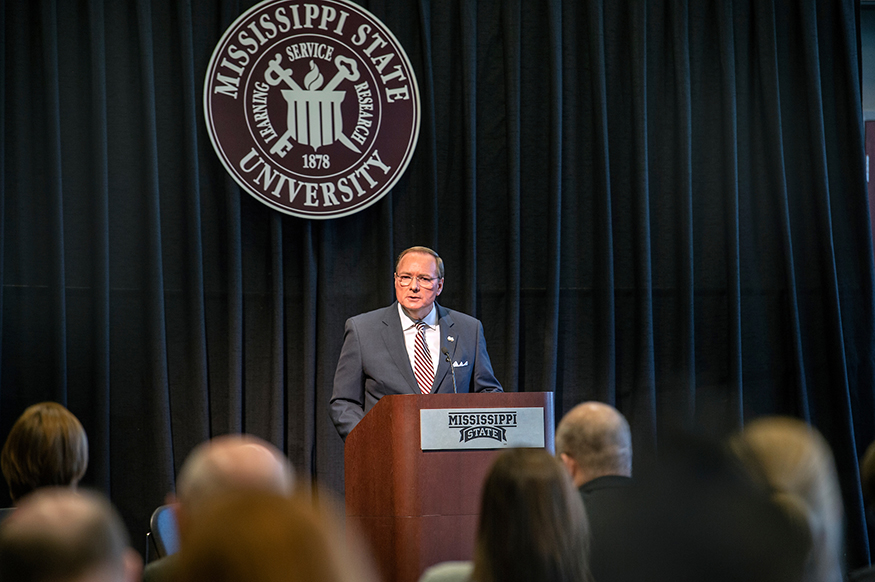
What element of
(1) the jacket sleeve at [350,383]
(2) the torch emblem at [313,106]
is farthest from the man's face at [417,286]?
(2) the torch emblem at [313,106]

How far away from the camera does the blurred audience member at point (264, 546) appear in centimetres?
78

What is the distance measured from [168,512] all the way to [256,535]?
2531mm

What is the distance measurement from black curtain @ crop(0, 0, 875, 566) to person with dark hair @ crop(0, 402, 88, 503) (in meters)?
2.67

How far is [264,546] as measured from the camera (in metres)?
0.78

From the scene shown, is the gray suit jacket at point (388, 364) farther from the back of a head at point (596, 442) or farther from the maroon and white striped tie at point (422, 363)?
the back of a head at point (596, 442)

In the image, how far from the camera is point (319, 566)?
0.79 m

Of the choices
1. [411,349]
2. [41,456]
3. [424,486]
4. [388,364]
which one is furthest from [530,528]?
[411,349]

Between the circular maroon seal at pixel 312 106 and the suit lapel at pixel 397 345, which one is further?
the circular maroon seal at pixel 312 106

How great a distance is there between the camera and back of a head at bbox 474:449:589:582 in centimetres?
154

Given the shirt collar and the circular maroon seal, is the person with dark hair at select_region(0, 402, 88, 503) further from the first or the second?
the circular maroon seal

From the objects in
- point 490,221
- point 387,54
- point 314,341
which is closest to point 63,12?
point 387,54

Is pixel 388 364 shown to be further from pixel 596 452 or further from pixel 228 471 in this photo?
pixel 228 471

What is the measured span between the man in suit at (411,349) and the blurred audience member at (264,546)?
3.23m

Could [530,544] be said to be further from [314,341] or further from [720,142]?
[720,142]
